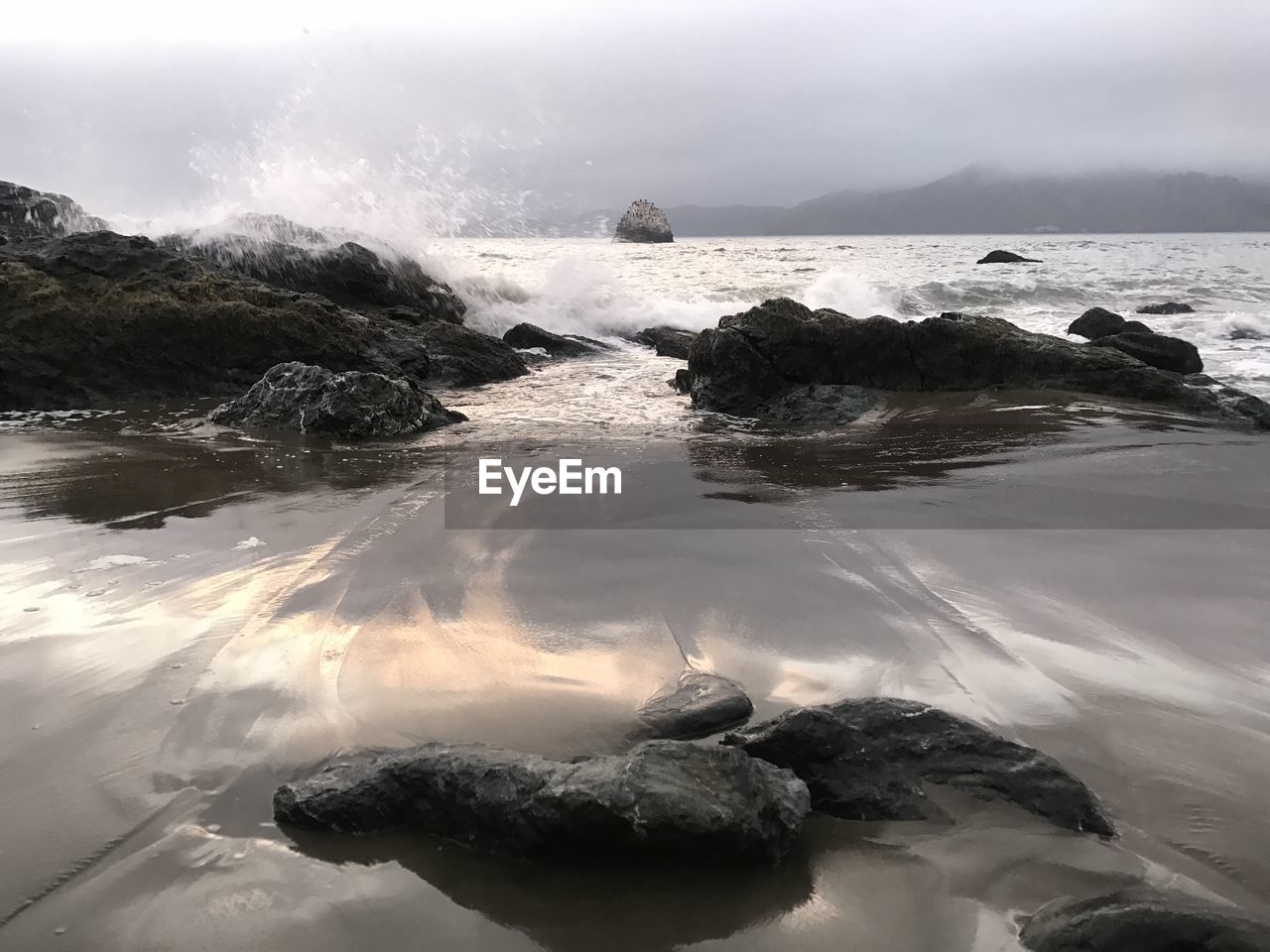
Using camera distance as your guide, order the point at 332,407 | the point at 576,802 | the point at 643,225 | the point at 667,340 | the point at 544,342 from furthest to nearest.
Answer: the point at 643,225, the point at 667,340, the point at 544,342, the point at 332,407, the point at 576,802

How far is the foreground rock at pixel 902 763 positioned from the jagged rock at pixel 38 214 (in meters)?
11.9

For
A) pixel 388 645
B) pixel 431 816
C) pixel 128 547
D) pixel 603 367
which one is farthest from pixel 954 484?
pixel 603 367

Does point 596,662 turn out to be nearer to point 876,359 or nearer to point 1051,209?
point 876,359

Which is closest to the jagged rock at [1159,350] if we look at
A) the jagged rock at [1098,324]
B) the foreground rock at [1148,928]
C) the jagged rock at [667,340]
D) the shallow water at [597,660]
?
the jagged rock at [1098,324]

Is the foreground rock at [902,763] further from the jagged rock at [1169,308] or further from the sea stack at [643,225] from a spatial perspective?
the sea stack at [643,225]

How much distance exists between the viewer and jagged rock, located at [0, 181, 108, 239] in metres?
10.3

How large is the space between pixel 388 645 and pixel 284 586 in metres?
0.68

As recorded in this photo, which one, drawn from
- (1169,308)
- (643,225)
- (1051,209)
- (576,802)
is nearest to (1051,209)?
(1051,209)

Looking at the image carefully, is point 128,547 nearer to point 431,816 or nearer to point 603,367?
point 431,816

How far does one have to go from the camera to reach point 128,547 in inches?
129

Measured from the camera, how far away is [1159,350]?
321 inches

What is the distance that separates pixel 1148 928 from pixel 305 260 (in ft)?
36.1

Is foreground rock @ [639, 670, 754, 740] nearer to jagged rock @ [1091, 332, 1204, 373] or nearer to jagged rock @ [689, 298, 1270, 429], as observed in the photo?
jagged rock @ [689, 298, 1270, 429]

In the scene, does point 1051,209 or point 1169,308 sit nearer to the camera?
point 1169,308
